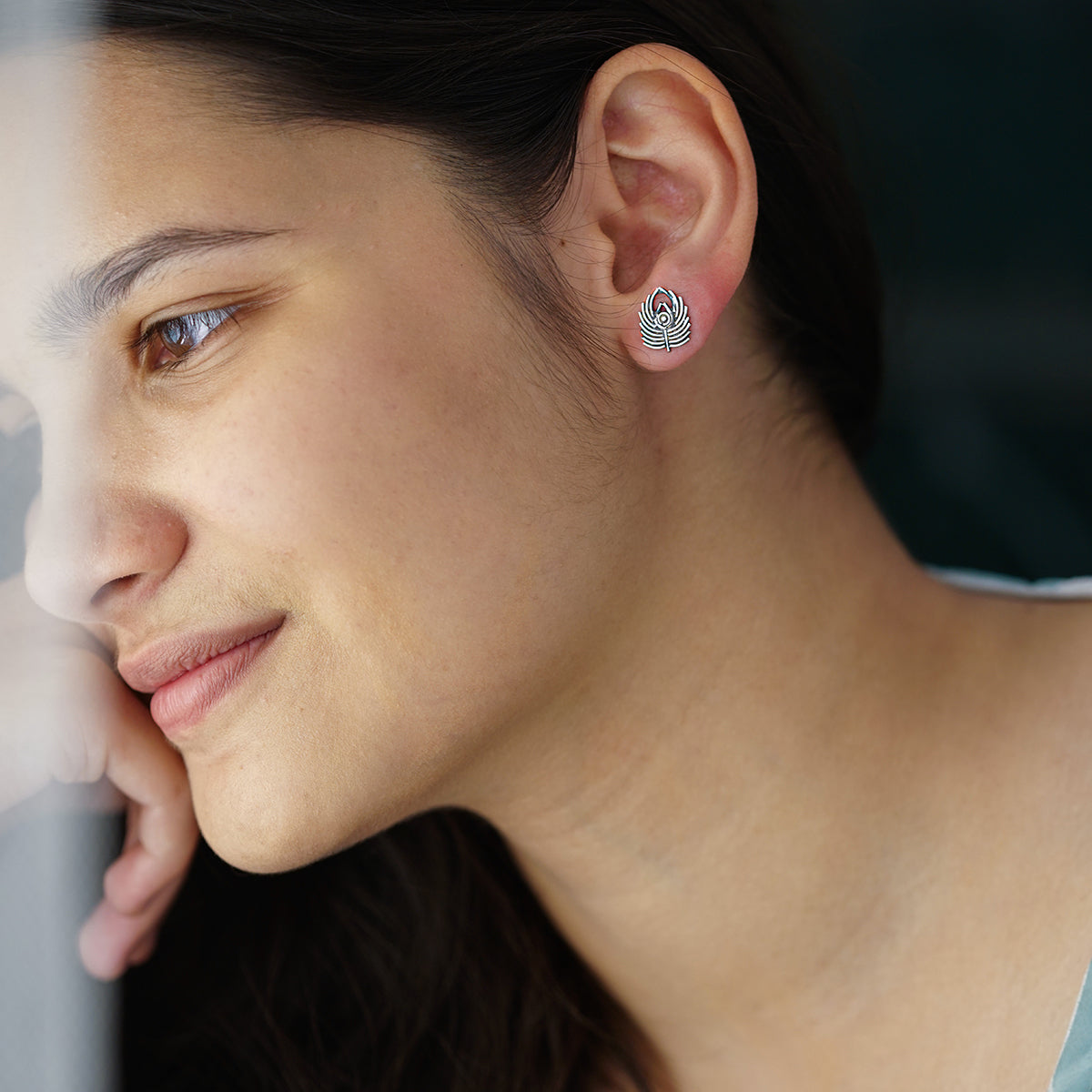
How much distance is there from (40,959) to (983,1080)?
108cm

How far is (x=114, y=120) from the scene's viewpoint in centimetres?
107

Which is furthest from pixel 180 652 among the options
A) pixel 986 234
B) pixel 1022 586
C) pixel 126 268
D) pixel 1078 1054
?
pixel 986 234

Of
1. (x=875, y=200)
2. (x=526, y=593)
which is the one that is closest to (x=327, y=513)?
(x=526, y=593)

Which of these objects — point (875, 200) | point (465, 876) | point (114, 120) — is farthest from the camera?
point (875, 200)

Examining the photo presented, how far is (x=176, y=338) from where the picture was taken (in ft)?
3.64

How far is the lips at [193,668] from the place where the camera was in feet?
3.78

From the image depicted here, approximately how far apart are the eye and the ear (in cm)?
32

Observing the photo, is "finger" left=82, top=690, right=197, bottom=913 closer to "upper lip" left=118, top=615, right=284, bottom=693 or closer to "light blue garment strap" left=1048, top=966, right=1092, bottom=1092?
"upper lip" left=118, top=615, right=284, bottom=693

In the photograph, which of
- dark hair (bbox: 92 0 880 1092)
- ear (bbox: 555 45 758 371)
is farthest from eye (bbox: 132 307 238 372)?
ear (bbox: 555 45 758 371)

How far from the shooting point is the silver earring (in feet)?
3.93

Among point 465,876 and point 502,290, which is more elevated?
point 502,290

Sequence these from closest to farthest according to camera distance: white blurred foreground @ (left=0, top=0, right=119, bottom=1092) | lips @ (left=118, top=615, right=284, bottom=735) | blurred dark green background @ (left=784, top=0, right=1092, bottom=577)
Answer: lips @ (left=118, top=615, right=284, bottom=735), white blurred foreground @ (left=0, top=0, right=119, bottom=1092), blurred dark green background @ (left=784, top=0, right=1092, bottom=577)

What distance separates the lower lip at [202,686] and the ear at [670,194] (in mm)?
442

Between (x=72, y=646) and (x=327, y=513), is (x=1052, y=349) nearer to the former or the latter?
(x=327, y=513)
